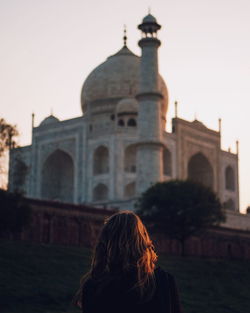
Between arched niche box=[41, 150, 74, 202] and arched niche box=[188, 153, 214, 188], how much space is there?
8.50 metres

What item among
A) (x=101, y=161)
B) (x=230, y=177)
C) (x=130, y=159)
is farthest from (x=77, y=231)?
(x=230, y=177)

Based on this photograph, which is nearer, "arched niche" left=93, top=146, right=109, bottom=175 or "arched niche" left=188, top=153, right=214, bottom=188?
"arched niche" left=93, top=146, right=109, bottom=175

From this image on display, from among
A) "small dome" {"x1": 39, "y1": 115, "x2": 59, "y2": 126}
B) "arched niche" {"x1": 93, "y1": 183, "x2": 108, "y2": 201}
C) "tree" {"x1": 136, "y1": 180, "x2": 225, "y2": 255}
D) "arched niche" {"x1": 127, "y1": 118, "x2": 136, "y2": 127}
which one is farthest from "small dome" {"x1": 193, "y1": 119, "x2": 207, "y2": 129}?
"tree" {"x1": 136, "y1": 180, "x2": 225, "y2": 255}

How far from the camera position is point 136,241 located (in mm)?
2717

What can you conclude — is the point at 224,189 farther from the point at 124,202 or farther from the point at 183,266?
the point at 183,266

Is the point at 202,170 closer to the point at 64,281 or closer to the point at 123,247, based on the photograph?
the point at 64,281

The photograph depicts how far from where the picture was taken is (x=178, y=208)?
29016 mm

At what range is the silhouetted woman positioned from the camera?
8.79ft

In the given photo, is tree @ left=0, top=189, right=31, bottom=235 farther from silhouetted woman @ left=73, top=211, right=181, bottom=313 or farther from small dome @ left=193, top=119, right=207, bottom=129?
small dome @ left=193, top=119, right=207, bottom=129

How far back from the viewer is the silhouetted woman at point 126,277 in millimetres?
2678

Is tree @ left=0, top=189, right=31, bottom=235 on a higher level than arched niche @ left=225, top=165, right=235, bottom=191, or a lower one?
lower

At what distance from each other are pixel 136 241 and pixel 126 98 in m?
41.0

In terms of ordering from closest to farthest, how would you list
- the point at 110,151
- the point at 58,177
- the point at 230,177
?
the point at 110,151, the point at 58,177, the point at 230,177

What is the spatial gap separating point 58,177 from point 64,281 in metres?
29.3
